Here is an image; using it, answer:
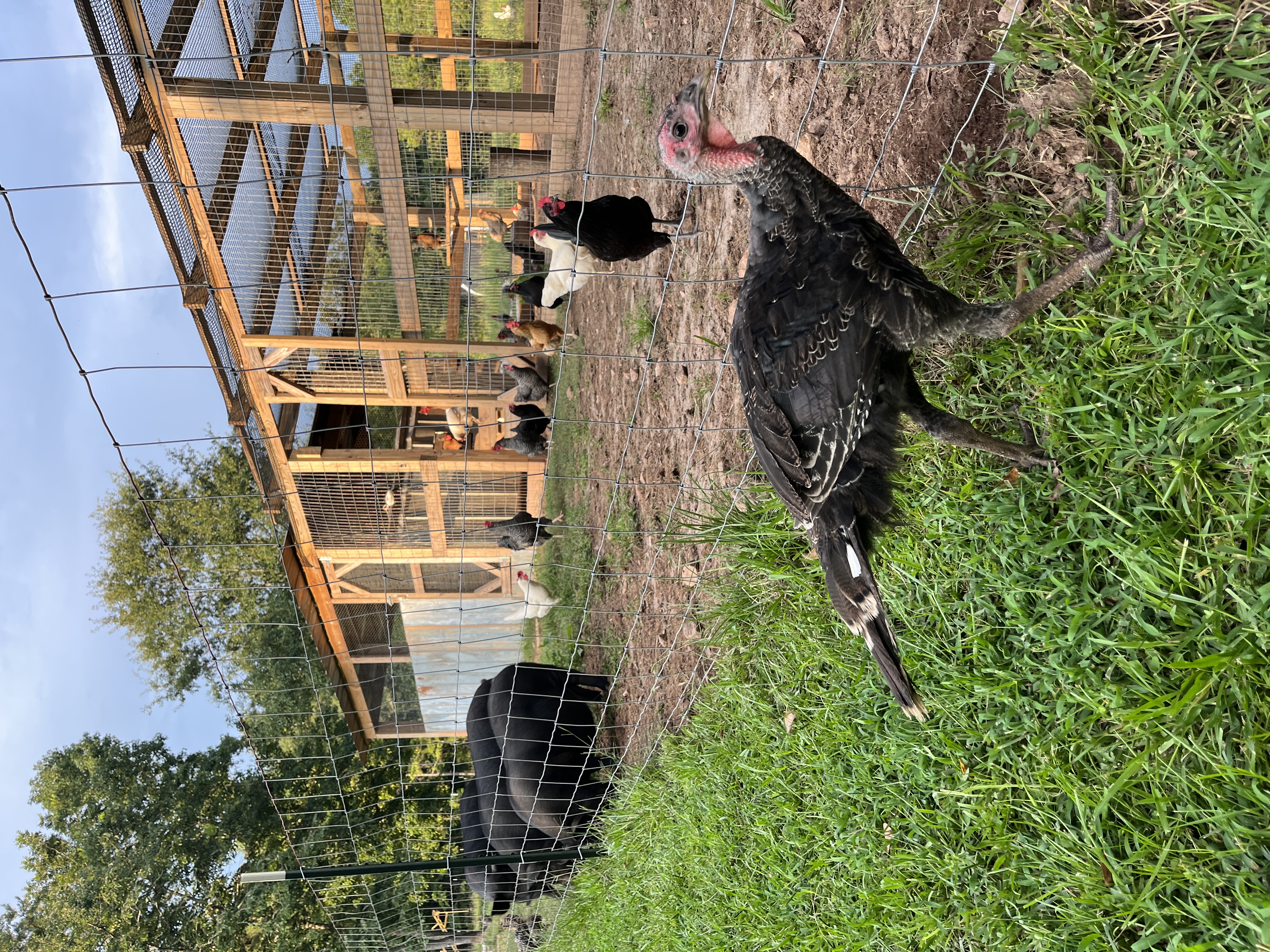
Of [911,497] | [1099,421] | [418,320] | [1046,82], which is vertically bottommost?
[418,320]

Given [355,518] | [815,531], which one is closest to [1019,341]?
[815,531]

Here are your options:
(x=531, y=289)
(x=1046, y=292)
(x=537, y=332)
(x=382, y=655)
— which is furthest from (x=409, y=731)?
(x=1046, y=292)

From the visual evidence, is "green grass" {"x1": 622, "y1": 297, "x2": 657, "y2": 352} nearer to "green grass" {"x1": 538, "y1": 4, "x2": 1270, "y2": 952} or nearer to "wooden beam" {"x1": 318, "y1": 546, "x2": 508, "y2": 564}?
"green grass" {"x1": 538, "y1": 4, "x2": 1270, "y2": 952}

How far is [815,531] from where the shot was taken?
6.68ft

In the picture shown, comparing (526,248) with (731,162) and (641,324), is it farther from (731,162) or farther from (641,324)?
(731,162)

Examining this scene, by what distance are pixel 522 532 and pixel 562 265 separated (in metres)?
2.61

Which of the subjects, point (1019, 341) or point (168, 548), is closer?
point (1019, 341)

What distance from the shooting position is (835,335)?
1807mm

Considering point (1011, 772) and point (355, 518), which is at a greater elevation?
point (1011, 772)

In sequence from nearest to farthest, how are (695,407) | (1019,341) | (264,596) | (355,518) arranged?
(1019,341) < (695,407) < (355,518) < (264,596)

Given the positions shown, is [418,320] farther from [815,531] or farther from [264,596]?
[264,596]

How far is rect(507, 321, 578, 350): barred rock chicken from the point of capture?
6727mm

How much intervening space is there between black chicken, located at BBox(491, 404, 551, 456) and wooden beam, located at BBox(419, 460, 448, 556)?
712mm

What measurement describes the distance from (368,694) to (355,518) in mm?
2988
